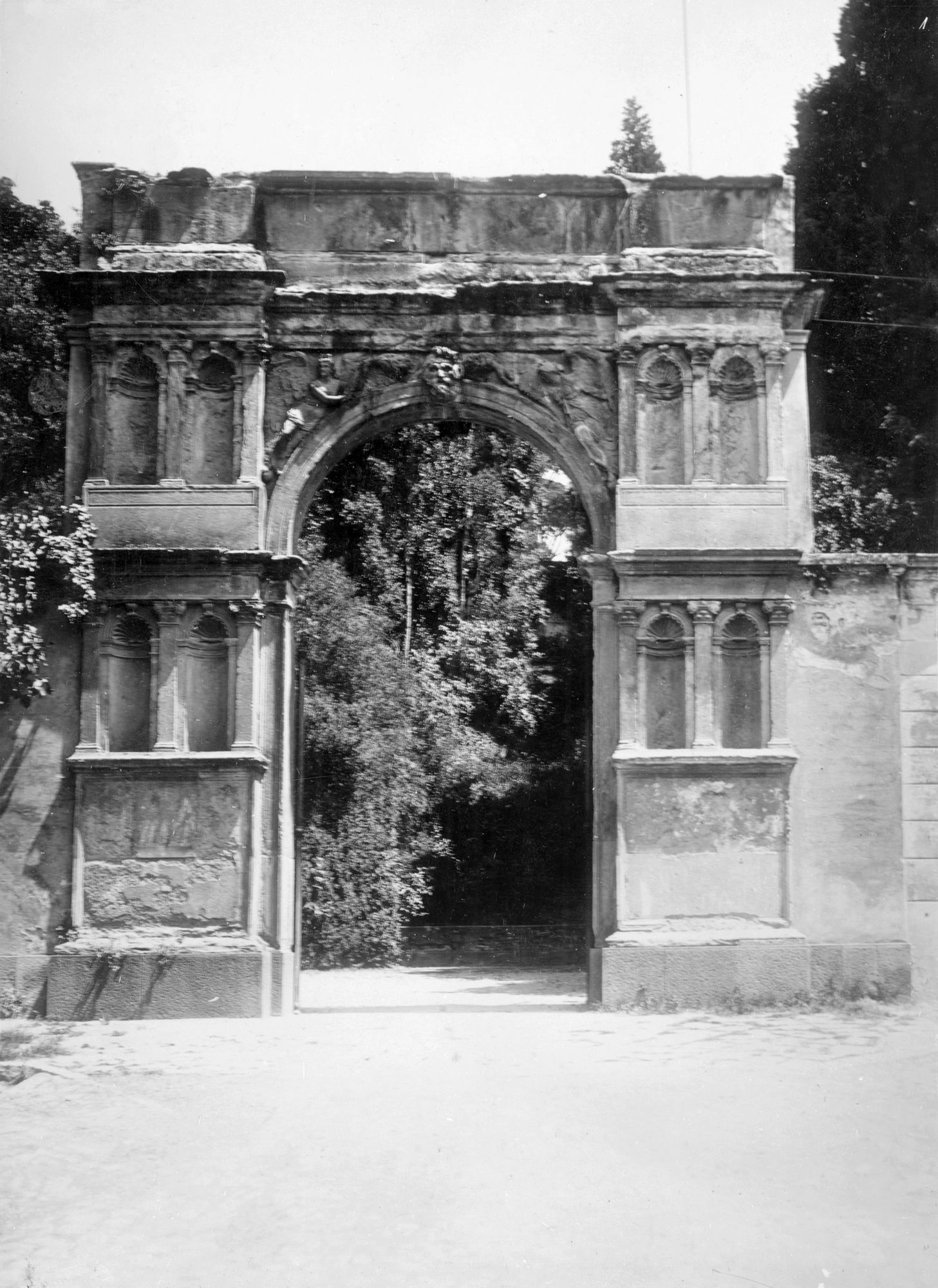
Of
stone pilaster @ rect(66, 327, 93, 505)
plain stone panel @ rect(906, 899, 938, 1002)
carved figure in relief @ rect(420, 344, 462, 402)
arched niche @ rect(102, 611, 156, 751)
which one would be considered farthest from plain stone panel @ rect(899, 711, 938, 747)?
stone pilaster @ rect(66, 327, 93, 505)

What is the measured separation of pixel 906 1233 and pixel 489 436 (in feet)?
64.3

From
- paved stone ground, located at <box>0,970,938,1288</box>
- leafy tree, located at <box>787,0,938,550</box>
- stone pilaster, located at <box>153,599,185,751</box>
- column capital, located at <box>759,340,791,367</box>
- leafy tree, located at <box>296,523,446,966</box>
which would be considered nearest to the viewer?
paved stone ground, located at <box>0,970,938,1288</box>

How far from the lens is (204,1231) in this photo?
5.75 metres

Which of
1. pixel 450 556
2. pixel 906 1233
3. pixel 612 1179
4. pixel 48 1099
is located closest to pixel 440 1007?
pixel 48 1099

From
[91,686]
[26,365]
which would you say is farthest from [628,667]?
[26,365]

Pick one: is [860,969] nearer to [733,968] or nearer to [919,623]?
[733,968]

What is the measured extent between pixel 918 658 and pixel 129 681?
626 cm

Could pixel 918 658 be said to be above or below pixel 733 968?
above

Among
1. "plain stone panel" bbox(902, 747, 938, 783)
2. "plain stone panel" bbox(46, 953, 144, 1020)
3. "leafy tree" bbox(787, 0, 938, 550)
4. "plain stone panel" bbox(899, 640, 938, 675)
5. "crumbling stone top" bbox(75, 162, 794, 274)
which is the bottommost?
"plain stone panel" bbox(46, 953, 144, 1020)

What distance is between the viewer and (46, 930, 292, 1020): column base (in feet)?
35.1

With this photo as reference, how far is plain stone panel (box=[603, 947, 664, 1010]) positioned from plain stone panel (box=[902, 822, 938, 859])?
2.12 m

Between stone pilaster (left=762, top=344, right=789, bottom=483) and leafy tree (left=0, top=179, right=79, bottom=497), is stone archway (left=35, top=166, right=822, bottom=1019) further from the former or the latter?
leafy tree (left=0, top=179, right=79, bottom=497)

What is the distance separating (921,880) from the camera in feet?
36.9

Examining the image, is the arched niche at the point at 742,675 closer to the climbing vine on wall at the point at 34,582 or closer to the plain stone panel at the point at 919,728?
the plain stone panel at the point at 919,728
